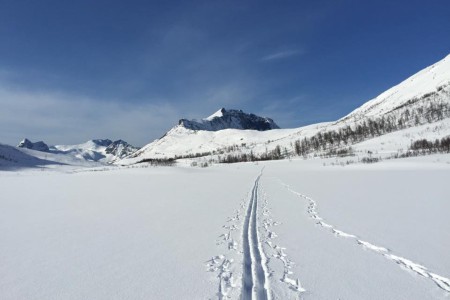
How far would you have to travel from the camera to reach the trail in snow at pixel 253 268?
17.4 feet

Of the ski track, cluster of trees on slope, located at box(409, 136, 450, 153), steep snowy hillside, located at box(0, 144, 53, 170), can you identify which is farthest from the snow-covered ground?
steep snowy hillside, located at box(0, 144, 53, 170)

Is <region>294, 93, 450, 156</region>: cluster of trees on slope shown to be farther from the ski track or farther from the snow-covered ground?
the ski track

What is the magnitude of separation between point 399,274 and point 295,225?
4.94m

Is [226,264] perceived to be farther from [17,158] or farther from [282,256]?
[17,158]

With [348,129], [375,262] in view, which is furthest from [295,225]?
[348,129]

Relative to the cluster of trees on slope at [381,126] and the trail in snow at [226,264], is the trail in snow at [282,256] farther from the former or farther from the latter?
the cluster of trees on slope at [381,126]

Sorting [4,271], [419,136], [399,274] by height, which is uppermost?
[419,136]

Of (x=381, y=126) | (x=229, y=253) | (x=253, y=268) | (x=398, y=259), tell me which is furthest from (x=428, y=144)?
(x=253, y=268)

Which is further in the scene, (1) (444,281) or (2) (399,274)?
(2) (399,274)

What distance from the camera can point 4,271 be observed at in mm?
6391

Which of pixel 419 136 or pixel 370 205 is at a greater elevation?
pixel 419 136

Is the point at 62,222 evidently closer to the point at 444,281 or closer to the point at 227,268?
the point at 227,268

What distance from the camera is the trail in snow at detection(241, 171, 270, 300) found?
17.4 ft

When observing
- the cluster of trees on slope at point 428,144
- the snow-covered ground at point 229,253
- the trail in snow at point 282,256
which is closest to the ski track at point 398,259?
the snow-covered ground at point 229,253
